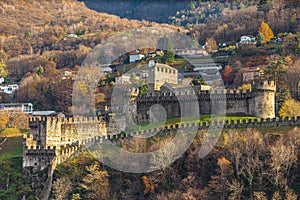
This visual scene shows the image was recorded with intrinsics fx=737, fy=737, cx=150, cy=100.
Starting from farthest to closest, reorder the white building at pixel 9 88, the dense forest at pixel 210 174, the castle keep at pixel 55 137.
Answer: the white building at pixel 9 88 < the castle keep at pixel 55 137 < the dense forest at pixel 210 174

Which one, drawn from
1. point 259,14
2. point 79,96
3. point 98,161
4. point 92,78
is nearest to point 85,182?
point 98,161

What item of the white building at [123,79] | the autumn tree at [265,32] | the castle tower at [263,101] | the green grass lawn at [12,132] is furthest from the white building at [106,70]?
the castle tower at [263,101]

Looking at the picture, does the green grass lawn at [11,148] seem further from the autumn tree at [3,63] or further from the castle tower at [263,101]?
the autumn tree at [3,63]

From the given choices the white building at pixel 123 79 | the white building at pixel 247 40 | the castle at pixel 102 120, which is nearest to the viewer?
the castle at pixel 102 120

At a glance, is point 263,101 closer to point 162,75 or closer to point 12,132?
point 12,132

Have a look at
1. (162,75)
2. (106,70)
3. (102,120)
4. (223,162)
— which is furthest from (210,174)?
(106,70)

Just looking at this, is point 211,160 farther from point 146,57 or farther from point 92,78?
point 146,57

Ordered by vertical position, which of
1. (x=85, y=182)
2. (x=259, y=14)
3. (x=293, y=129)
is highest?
(x=259, y=14)
